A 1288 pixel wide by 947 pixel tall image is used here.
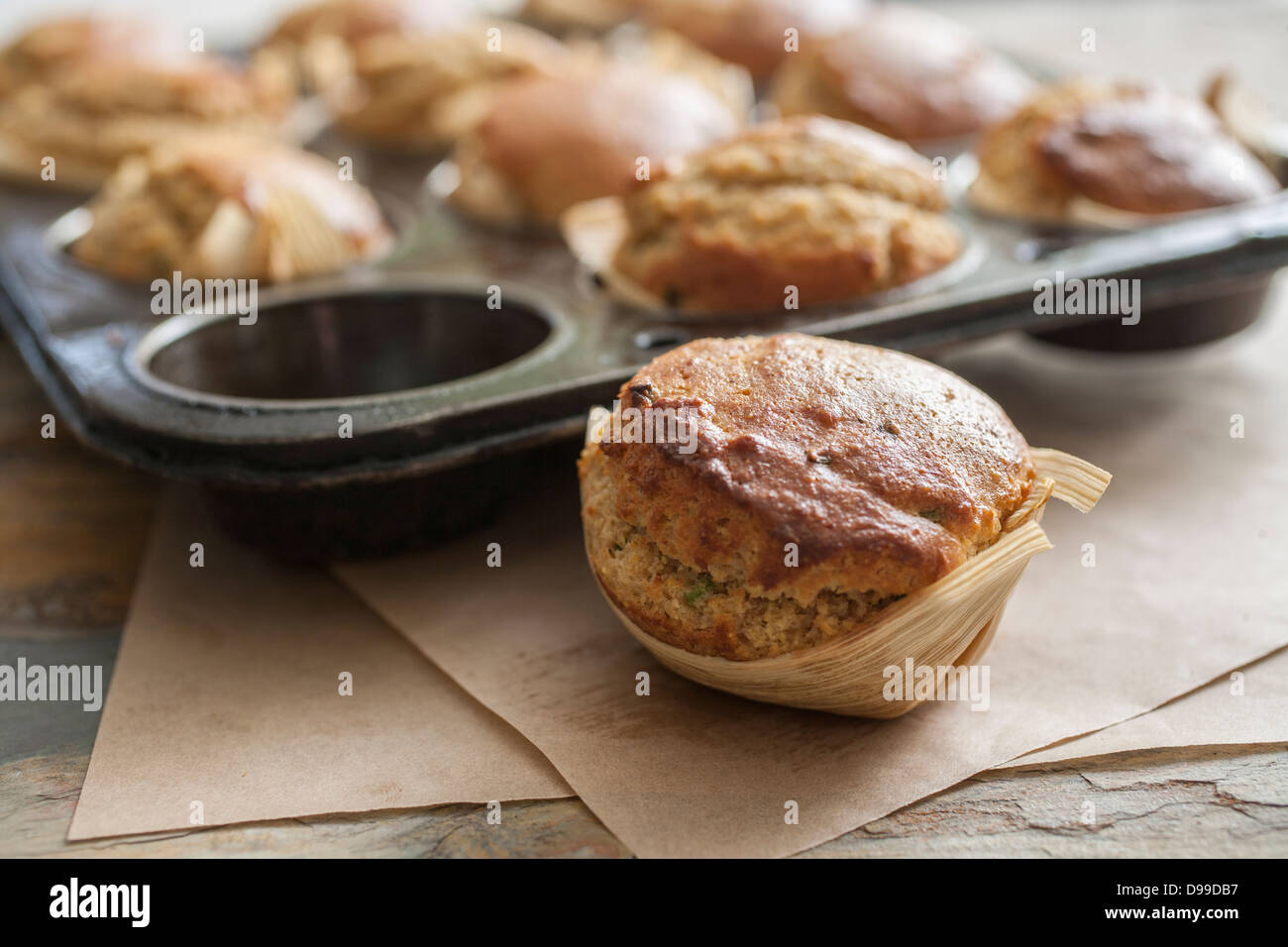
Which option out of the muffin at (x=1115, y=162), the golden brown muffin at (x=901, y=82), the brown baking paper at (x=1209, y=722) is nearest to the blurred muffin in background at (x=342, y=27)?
the golden brown muffin at (x=901, y=82)

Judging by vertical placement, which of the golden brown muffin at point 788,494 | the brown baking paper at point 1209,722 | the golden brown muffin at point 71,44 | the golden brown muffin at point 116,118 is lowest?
the brown baking paper at point 1209,722

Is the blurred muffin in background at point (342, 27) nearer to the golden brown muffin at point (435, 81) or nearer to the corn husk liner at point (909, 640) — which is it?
the golden brown muffin at point (435, 81)

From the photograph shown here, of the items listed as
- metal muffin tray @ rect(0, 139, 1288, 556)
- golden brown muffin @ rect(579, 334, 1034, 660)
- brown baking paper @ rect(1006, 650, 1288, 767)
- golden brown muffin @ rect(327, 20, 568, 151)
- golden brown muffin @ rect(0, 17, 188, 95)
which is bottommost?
brown baking paper @ rect(1006, 650, 1288, 767)

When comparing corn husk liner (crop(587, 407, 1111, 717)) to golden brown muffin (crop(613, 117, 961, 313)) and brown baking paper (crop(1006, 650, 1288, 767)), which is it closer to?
brown baking paper (crop(1006, 650, 1288, 767))

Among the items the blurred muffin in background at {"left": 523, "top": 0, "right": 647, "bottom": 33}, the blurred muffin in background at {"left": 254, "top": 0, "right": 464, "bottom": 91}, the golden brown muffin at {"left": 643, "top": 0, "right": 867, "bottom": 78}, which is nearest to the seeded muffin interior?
the golden brown muffin at {"left": 643, "top": 0, "right": 867, "bottom": 78}

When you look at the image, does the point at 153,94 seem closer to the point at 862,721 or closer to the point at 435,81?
the point at 435,81

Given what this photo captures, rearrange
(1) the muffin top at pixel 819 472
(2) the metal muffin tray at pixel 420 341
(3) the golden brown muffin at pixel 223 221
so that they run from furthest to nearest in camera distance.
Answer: (3) the golden brown muffin at pixel 223 221 < (2) the metal muffin tray at pixel 420 341 < (1) the muffin top at pixel 819 472

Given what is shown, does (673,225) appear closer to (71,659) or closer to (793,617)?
(793,617)
